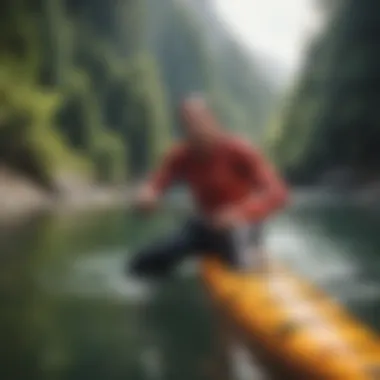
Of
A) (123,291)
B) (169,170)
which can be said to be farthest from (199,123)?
(123,291)

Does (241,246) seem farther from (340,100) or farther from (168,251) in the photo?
(340,100)

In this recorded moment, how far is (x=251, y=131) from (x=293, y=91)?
4.7 inches

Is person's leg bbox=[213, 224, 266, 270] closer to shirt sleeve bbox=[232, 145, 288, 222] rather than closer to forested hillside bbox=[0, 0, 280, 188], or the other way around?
shirt sleeve bbox=[232, 145, 288, 222]

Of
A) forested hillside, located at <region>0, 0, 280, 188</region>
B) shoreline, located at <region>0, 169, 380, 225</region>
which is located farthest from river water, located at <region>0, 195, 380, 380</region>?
forested hillside, located at <region>0, 0, 280, 188</region>

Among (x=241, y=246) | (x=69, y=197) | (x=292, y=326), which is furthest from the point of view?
(x=69, y=197)

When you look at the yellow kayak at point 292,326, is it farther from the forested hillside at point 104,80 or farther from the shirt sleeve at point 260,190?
the forested hillside at point 104,80

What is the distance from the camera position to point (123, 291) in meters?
1.61

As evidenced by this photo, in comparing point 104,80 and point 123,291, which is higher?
point 104,80

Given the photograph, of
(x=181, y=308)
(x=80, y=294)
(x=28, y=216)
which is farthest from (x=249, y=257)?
(x=28, y=216)

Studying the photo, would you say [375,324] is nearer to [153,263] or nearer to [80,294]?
[153,263]

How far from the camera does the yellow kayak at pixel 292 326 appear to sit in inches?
55.8

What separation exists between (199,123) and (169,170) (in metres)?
0.10

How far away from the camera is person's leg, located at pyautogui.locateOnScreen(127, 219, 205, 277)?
1.63m

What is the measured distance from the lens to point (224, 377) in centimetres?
150
